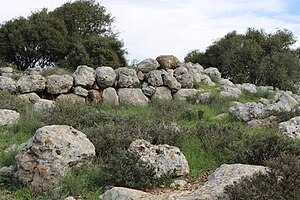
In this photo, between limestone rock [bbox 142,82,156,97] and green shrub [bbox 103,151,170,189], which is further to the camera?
limestone rock [bbox 142,82,156,97]

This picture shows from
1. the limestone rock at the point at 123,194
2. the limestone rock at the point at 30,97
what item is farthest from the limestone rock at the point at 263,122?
the limestone rock at the point at 30,97

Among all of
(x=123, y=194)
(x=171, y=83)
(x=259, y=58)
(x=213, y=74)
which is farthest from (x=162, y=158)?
(x=259, y=58)

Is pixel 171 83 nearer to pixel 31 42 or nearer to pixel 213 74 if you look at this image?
pixel 213 74

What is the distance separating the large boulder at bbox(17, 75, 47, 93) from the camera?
621 inches

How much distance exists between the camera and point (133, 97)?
16953 mm

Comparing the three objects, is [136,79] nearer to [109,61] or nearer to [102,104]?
[102,104]

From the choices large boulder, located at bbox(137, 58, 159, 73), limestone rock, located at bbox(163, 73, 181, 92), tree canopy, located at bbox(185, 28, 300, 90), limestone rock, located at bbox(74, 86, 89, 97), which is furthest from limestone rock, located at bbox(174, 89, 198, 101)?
tree canopy, located at bbox(185, 28, 300, 90)

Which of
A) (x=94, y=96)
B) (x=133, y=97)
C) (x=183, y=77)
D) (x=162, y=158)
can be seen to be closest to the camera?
(x=162, y=158)

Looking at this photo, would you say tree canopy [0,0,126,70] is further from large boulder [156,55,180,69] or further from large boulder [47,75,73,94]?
large boulder [47,75,73,94]

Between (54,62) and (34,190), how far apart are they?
76.3ft

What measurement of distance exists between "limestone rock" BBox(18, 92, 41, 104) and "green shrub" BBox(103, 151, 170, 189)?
883 centimetres

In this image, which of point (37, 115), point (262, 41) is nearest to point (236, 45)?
point (262, 41)

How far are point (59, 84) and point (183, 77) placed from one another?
17.2ft

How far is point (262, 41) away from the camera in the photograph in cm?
2958
